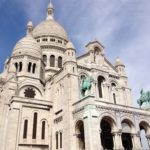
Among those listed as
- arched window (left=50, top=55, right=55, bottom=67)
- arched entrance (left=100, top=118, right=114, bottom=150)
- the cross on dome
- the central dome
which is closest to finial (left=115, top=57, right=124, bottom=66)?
arched entrance (left=100, top=118, right=114, bottom=150)

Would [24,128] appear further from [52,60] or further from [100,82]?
[52,60]

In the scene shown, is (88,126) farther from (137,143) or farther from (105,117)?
(137,143)

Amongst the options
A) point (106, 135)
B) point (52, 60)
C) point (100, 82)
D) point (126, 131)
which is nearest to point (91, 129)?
point (126, 131)

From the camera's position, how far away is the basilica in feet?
93.5

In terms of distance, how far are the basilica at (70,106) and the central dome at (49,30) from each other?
11.4m

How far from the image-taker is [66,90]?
108ft

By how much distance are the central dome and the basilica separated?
448 inches

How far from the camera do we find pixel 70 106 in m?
30.9

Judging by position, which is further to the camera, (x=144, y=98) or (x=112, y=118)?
(x=144, y=98)

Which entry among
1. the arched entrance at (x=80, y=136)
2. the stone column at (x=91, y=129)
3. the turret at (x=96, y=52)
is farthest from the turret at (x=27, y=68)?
the stone column at (x=91, y=129)

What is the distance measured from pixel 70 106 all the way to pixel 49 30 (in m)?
30.4

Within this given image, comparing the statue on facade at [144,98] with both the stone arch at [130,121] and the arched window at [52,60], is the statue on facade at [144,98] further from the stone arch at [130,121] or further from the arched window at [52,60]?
the arched window at [52,60]

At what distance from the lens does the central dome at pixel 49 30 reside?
55188 millimetres

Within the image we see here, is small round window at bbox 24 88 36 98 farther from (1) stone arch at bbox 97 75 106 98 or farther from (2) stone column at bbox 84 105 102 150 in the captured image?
(2) stone column at bbox 84 105 102 150
